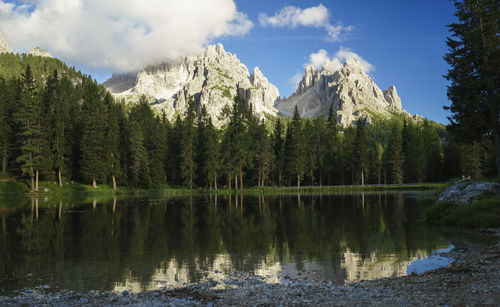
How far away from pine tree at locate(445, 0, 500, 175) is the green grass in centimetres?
1127

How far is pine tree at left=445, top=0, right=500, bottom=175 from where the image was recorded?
31422mm

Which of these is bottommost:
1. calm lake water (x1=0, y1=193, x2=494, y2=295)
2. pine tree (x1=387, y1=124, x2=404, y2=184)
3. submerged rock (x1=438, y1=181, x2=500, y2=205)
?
calm lake water (x1=0, y1=193, x2=494, y2=295)

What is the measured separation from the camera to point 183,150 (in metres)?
86.9

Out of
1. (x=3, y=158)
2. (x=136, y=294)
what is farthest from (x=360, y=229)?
(x=3, y=158)

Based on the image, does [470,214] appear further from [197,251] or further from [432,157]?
[432,157]

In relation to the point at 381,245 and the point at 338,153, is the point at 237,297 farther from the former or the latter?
the point at 338,153

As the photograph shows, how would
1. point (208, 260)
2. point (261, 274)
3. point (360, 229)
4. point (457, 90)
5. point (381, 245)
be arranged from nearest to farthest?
point (261, 274), point (208, 260), point (381, 245), point (360, 229), point (457, 90)

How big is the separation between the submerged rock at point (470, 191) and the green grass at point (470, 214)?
0.59 metres

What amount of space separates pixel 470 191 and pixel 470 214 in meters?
2.83

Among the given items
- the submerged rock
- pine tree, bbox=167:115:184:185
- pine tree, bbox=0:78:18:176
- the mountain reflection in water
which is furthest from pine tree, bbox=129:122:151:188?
the submerged rock

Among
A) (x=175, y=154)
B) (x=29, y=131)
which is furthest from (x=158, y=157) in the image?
(x=29, y=131)

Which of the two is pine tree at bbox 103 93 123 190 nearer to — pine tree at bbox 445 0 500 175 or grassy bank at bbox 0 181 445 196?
grassy bank at bbox 0 181 445 196

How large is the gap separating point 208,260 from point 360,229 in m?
12.2

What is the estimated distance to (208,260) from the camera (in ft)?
47.6
